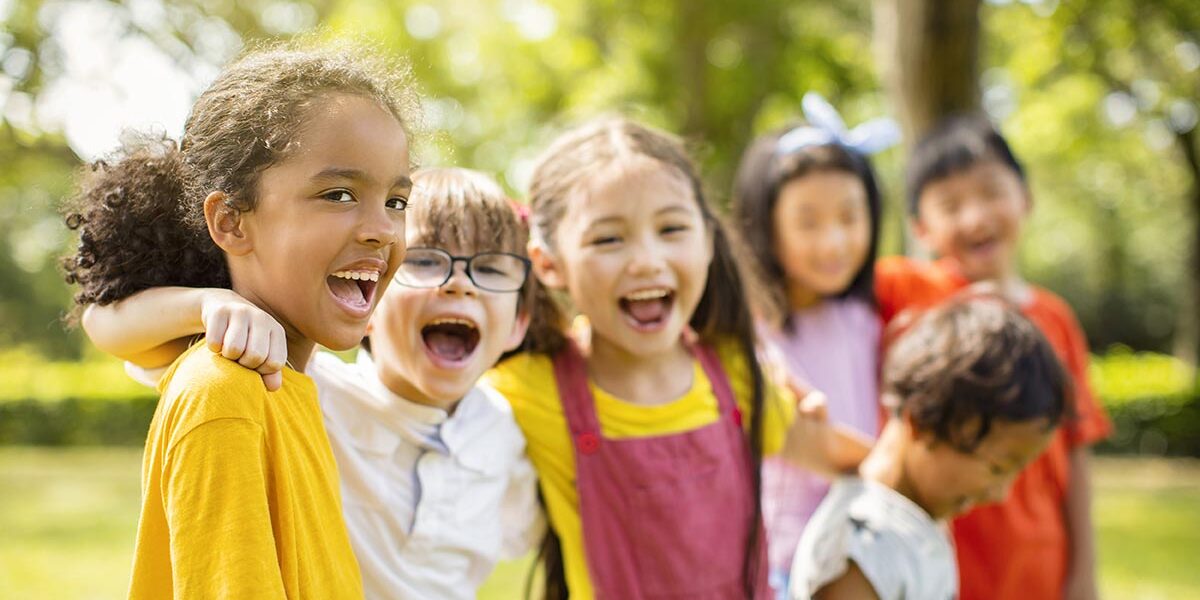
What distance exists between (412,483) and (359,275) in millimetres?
645

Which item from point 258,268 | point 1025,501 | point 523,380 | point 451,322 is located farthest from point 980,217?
point 258,268

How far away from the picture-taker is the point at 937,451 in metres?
2.62

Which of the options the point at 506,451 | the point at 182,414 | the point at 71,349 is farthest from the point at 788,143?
the point at 71,349

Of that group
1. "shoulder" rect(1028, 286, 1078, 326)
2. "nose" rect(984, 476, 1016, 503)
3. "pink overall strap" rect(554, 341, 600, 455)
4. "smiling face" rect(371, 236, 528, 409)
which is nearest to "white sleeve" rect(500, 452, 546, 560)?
"pink overall strap" rect(554, 341, 600, 455)

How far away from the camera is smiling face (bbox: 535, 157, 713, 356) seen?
238 cm

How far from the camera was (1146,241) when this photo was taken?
102 feet

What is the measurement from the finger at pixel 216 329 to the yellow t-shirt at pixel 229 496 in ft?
0.05

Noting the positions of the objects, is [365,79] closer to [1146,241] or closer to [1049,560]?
[1049,560]

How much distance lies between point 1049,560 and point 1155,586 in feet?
14.5

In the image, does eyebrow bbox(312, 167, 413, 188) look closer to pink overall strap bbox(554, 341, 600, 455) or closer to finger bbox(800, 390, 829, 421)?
pink overall strap bbox(554, 341, 600, 455)

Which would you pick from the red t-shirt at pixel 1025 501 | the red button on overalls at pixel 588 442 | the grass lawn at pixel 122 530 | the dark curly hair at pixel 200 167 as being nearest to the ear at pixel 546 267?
the red button on overalls at pixel 588 442

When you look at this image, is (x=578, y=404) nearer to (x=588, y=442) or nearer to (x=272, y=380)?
(x=588, y=442)

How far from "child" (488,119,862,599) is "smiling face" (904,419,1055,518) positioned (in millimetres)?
434

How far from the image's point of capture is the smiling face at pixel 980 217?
3.42 meters
